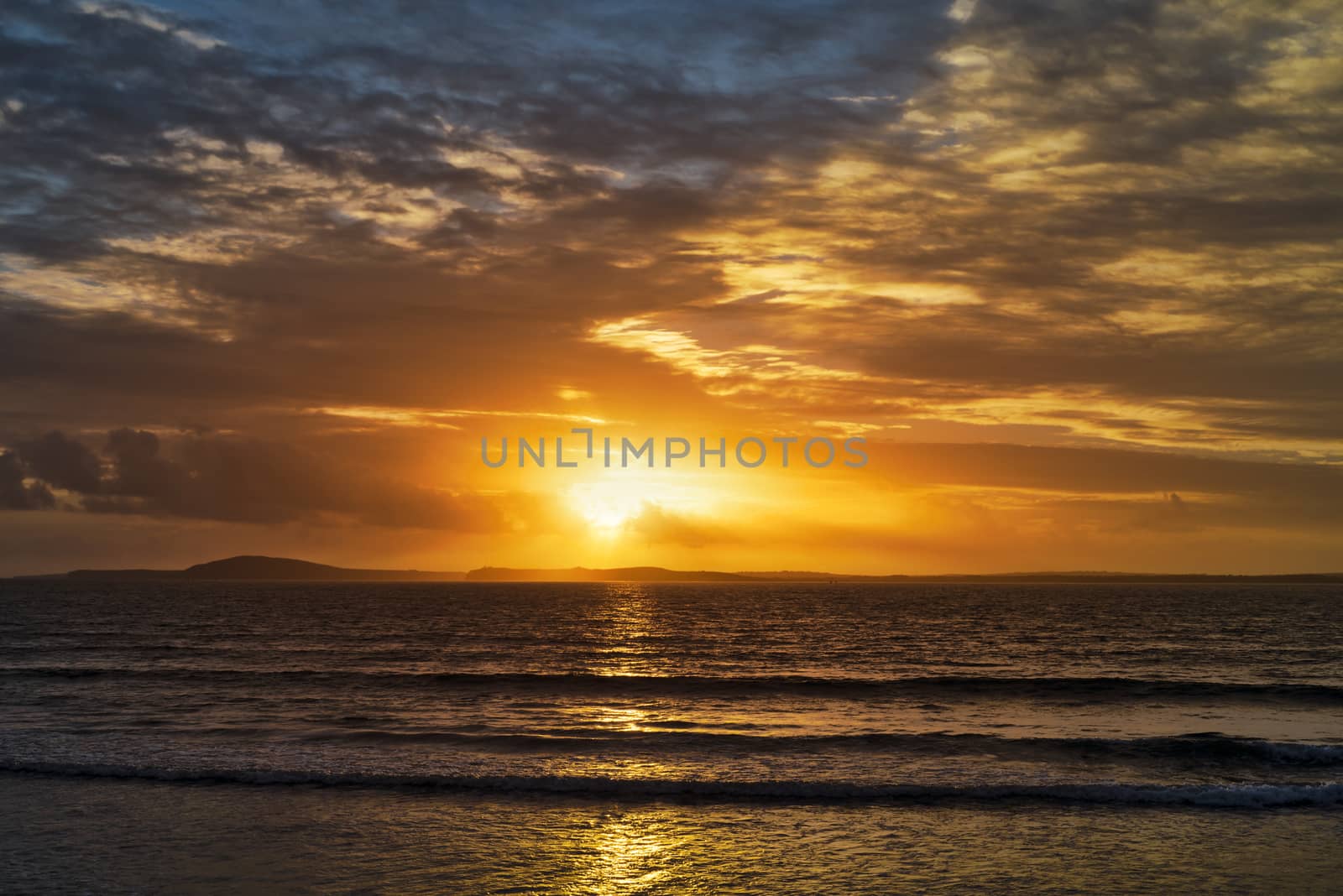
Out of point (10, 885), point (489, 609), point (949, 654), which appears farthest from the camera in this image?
point (489, 609)

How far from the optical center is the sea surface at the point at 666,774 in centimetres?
1658

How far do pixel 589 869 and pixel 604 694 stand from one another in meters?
25.5

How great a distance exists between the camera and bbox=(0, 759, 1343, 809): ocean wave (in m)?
22.2

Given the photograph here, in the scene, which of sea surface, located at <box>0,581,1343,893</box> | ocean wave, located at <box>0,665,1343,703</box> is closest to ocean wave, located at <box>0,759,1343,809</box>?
sea surface, located at <box>0,581,1343,893</box>

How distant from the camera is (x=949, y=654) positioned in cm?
6084

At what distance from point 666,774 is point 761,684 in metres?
21.3

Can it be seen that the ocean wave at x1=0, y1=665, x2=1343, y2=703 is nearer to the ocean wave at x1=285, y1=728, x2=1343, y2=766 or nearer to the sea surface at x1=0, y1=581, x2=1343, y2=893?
the sea surface at x1=0, y1=581, x2=1343, y2=893

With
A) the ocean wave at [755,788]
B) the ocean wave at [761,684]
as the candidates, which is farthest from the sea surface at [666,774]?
the ocean wave at [761,684]

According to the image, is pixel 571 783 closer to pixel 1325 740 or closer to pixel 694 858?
pixel 694 858

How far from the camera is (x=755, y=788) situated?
2309cm

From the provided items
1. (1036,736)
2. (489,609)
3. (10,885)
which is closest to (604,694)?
(1036,736)

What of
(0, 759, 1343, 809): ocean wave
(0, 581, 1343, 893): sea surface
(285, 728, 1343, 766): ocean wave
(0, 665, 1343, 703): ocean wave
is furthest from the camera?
(0, 665, 1343, 703): ocean wave

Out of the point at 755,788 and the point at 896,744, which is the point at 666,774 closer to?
the point at 755,788

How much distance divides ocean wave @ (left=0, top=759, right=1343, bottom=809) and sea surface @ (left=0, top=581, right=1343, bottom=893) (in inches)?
3.9
